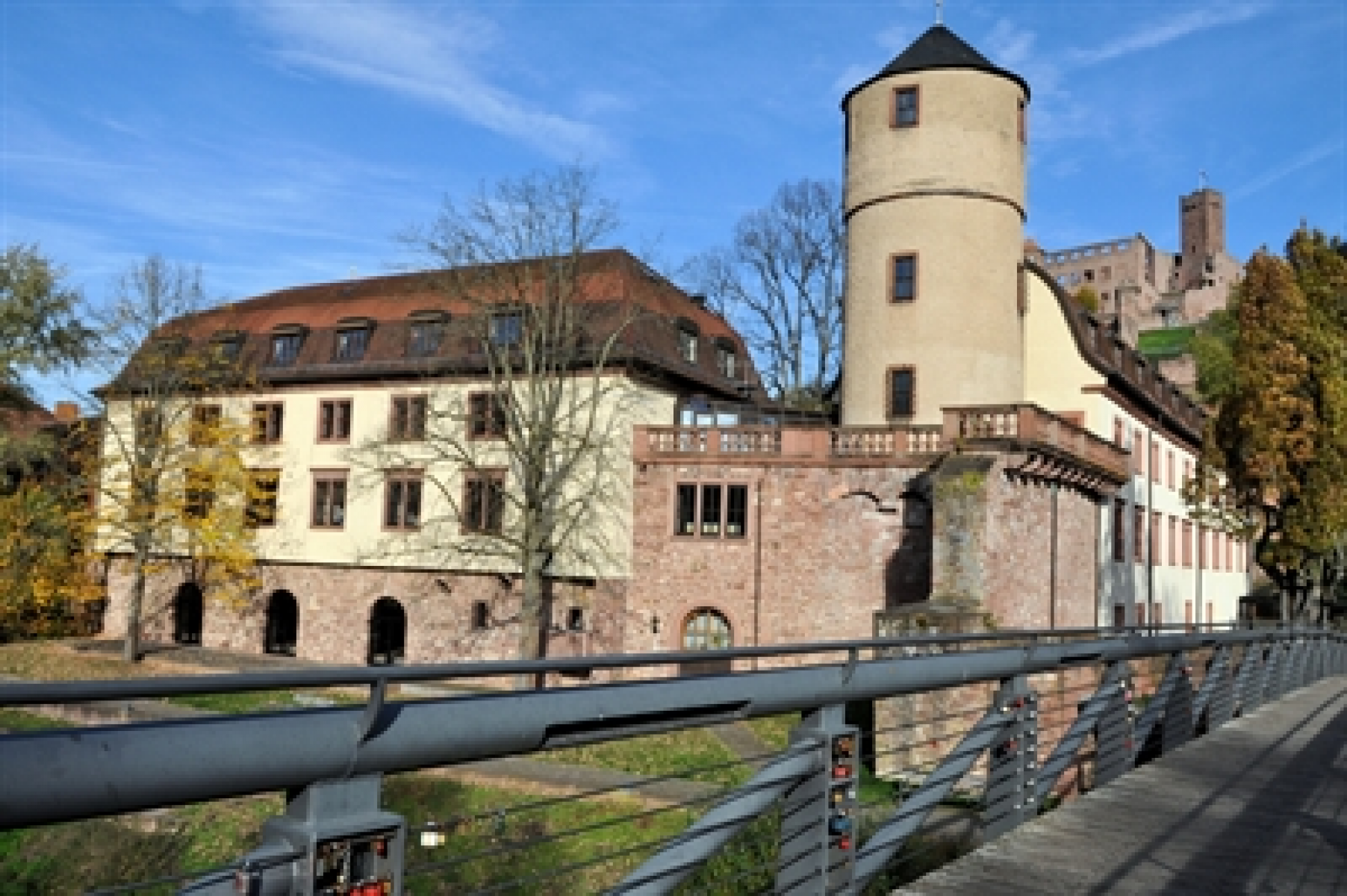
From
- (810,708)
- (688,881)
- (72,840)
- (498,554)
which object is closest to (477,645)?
(498,554)

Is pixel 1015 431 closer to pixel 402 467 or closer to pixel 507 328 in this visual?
pixel 507 328

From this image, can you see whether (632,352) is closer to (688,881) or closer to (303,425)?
(303,425)

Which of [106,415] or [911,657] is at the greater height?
[106,415]

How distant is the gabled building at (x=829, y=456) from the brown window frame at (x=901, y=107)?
0.18 feet

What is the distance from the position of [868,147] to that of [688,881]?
24.2m

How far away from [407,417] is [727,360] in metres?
10.2

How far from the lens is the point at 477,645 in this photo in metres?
31.2

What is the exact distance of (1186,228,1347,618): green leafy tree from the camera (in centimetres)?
2691

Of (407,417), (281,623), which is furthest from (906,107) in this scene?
(281,623)

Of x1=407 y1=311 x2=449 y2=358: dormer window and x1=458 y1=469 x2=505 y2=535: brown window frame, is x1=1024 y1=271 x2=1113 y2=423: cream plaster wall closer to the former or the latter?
x1=458 y1=469 x2=505 y2=535: brown window frame

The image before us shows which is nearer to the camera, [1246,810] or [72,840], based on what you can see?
[1246,810]

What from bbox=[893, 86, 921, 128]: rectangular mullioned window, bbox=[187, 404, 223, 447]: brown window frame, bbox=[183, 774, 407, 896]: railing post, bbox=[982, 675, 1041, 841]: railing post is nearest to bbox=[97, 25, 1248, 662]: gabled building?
bbox=[893, 86, 921, 128]: rectangular mullioned window

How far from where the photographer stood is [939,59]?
95.0 feet

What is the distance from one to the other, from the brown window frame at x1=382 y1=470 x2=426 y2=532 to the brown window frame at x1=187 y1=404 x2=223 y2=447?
5.62 m
